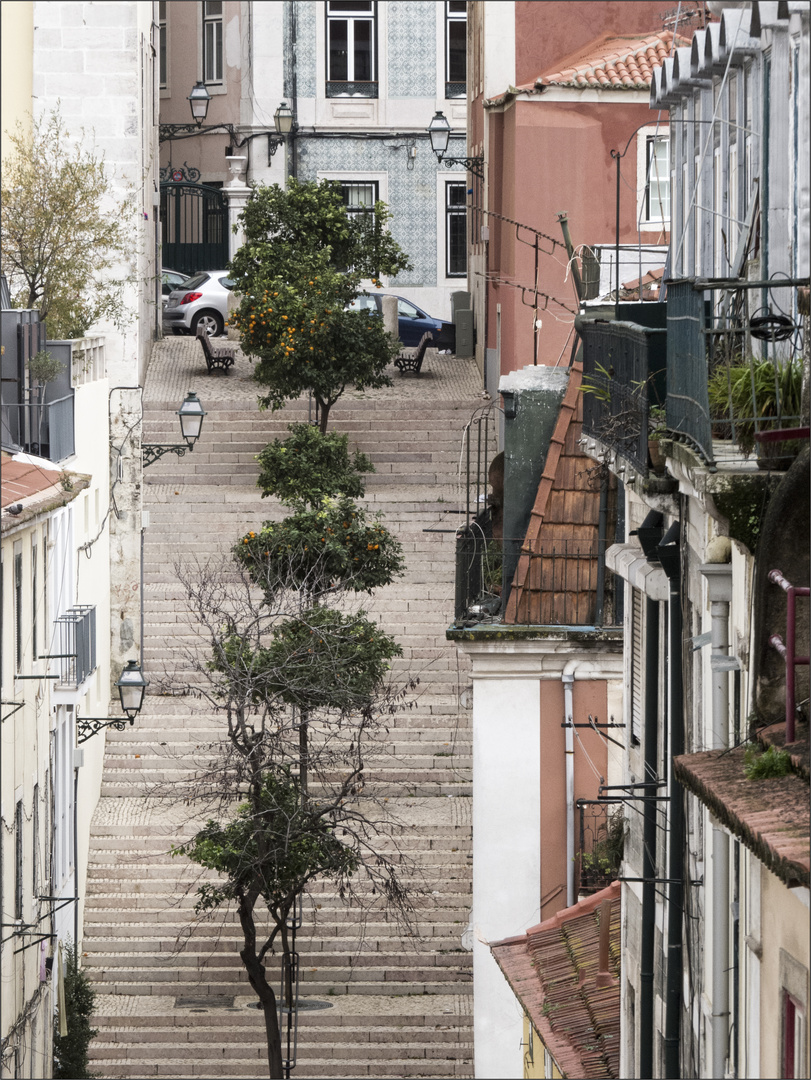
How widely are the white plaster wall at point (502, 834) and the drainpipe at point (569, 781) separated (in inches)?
10.1

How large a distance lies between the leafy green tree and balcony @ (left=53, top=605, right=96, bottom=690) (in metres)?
10.2

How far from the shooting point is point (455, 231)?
4616 cm

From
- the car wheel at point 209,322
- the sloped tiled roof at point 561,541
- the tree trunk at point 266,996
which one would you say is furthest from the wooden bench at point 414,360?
the sloped tiled roof at point 561,541

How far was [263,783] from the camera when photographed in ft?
67.6

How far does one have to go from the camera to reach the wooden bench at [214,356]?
123 ft

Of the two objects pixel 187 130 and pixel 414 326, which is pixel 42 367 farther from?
pixel 187 130

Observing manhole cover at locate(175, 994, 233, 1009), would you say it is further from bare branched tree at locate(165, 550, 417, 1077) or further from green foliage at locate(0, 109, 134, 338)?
green foliage at locate(0, 109, 134, 338)

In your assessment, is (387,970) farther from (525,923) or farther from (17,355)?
(17,355)

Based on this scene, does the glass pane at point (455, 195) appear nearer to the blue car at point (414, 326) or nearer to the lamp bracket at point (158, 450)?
the blue car at point (414, 326)

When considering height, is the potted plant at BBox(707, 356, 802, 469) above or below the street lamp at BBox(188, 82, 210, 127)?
below

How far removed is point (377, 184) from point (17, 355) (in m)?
25.8

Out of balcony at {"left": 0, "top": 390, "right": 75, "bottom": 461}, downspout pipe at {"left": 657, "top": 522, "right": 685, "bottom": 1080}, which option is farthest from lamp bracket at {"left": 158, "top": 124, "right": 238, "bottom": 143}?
downspout pipe at {"left": 657, "top": 522, "right": 685, "bottom": 1080}

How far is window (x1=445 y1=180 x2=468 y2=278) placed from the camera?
46.0 meters

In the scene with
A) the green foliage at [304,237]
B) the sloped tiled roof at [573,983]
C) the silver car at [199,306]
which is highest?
the green foliage at [304,237]
